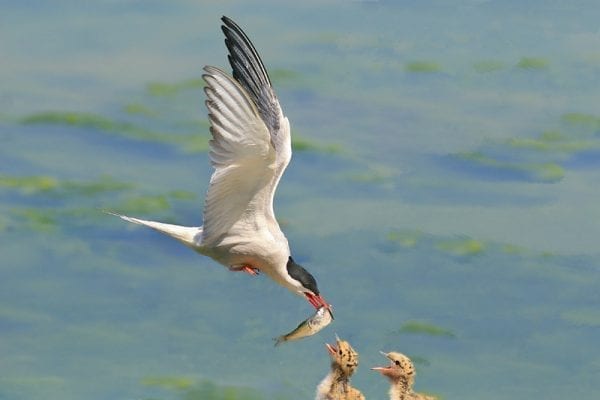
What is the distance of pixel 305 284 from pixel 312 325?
23 centimetres

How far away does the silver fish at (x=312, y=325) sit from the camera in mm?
13055

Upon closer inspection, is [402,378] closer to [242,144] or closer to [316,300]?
[316,300]

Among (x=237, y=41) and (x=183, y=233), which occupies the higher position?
(x=237, y=41)

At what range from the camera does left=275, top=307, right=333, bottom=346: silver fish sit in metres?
13.1

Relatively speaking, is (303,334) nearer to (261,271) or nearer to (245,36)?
(261,271)

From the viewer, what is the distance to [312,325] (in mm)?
13062

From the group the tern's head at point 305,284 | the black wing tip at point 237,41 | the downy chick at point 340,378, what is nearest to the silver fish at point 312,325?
the tern's head at point 305,284

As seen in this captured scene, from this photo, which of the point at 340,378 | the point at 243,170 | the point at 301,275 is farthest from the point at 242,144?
the point at 340,378

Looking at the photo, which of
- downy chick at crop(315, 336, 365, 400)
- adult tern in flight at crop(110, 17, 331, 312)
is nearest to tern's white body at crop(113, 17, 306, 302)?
adult tern in flight at crop(110, 17, 331, 312)

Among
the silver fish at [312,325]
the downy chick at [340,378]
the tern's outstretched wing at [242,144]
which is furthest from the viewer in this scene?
the downy chick at [340,378]

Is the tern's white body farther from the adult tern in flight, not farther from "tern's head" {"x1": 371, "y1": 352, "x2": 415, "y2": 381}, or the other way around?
"tern's head" {"x1": 371, "y1": 352, "x2": 415, "y2": 381}

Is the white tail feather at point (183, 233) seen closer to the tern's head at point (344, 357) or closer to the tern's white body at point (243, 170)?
the tern's white body at point (243, 170)

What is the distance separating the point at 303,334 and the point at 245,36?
5.51 ft

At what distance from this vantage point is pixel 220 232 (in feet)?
42.7
